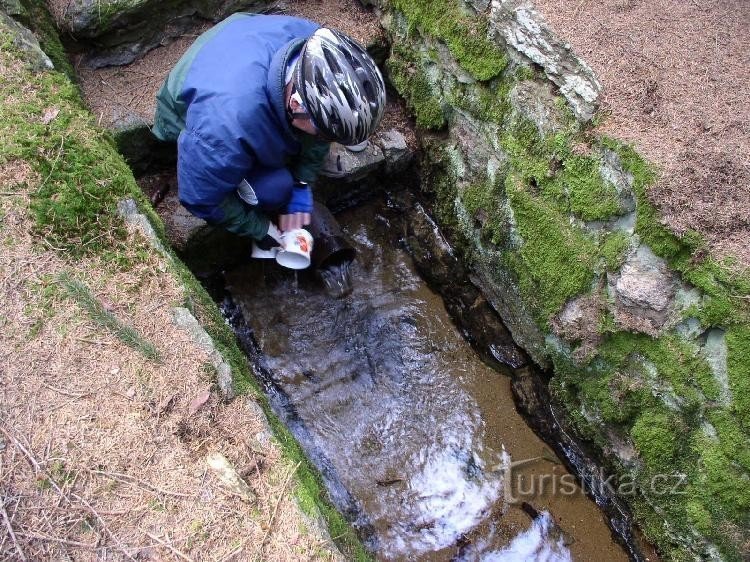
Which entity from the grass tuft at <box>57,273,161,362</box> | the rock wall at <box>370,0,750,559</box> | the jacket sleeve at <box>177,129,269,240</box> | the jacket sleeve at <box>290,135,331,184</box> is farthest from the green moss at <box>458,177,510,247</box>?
the grass tuft at <box>57,273,161,362</box>

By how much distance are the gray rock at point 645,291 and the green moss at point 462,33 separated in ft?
5.56

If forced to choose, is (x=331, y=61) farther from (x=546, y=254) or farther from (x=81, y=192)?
(x=546, y=254)

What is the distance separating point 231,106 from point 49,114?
3.88 feet

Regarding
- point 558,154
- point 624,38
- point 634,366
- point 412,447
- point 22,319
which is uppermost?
point 624,38

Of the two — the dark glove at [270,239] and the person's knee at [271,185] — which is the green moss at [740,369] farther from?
the dark glove at [270,239]

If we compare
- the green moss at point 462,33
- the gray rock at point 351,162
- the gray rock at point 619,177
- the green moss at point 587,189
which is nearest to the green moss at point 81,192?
the gray rock at point 351,162

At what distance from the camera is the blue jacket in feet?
9.84

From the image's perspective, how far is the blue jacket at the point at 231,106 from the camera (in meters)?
3.00

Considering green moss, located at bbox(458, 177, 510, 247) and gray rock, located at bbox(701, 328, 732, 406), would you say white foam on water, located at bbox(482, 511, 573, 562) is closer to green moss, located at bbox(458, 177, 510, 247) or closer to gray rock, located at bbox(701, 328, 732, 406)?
gray rock, located at bbox(701, 328, 732, 406)

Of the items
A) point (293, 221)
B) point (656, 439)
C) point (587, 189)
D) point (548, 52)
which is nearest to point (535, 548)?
point (656, 439)

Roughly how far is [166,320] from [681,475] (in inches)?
125

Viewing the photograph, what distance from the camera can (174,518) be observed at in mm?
2412

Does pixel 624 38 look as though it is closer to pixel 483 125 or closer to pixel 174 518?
pixel 483 125

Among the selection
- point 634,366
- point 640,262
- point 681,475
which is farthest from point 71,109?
point 681,475
